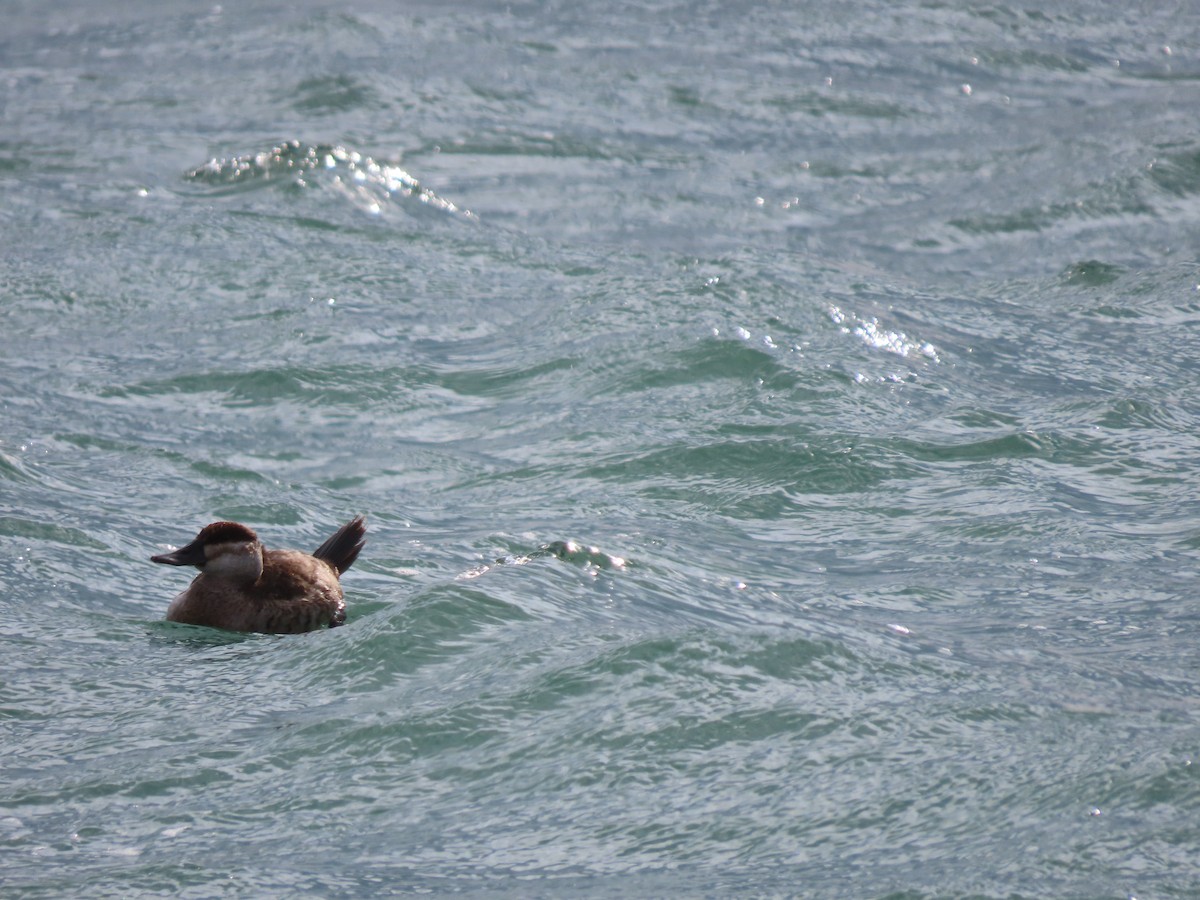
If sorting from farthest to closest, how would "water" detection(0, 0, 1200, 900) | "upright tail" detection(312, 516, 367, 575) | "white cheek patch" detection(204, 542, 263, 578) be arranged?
"upright tail" detection(312, 516, 367, 575) < "white cheek patch" detection(204, 542, 263, 578) < "water" detection(0, 0, 1200, 900)

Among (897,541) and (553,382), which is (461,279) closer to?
(553,382)

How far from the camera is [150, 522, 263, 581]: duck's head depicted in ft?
20.2

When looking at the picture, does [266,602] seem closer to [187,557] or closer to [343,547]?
[187,557]

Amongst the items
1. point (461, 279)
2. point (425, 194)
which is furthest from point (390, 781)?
point (425, 194)

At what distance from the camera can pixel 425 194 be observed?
12672 millimetres

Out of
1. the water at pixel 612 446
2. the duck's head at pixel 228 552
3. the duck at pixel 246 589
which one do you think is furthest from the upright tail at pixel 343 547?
the duck's head at pixel 228 552

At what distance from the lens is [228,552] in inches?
243

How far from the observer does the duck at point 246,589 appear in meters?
6.17

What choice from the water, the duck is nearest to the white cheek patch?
the duck

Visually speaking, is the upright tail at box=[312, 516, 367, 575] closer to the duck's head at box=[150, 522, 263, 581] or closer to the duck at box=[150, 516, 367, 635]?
the duck at box=[150, 516, 367, 635]

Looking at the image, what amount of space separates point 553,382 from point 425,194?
11.9 ft

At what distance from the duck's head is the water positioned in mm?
281

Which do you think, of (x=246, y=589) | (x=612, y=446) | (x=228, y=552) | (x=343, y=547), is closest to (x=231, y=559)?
(x=228, y=552)

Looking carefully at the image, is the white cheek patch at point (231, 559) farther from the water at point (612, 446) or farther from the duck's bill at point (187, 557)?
the water at point (612, 446)
